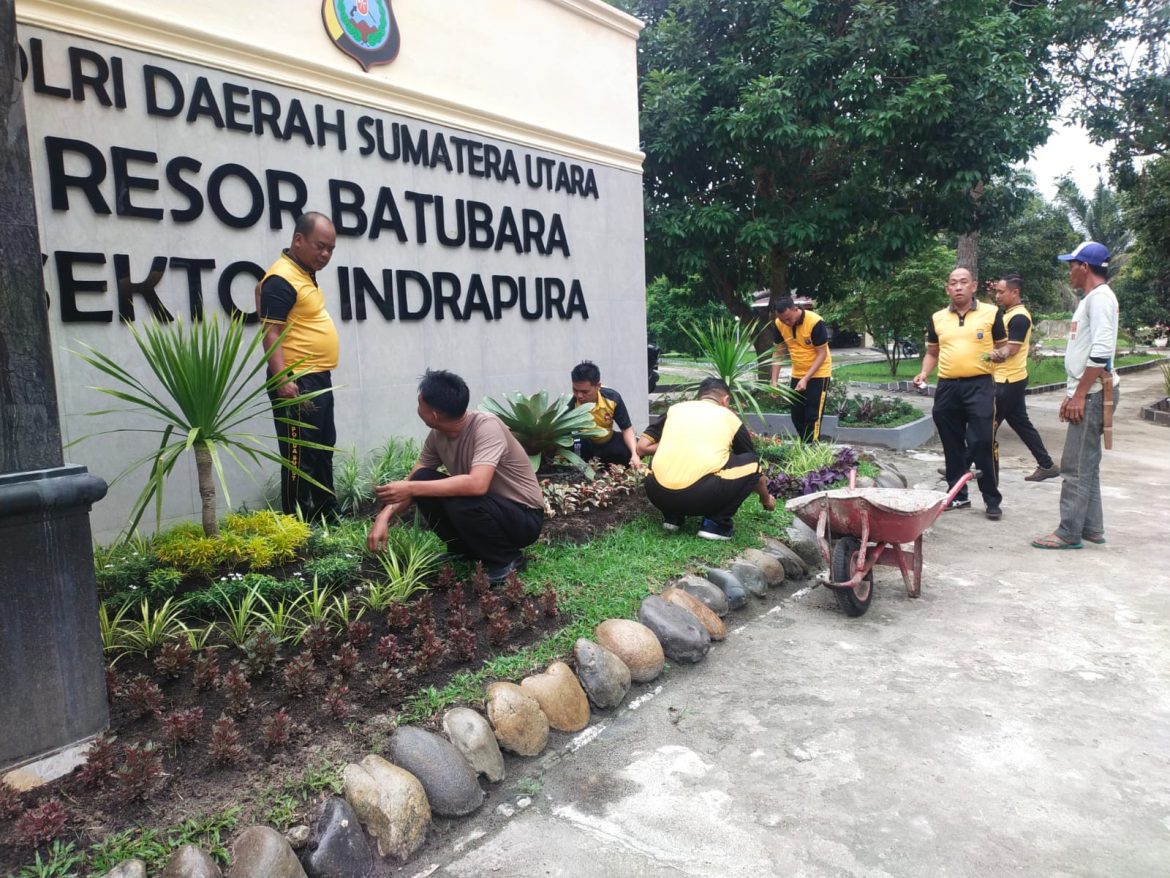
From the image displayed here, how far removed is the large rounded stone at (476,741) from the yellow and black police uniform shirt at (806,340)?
206 inches

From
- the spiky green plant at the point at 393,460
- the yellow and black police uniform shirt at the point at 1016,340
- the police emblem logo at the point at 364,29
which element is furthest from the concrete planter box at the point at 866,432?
the police emblem logo at the point at 364,29

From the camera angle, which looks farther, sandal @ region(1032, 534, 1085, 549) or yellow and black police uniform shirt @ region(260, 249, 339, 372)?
sandal @ region(1032, 534, 1085, 549)

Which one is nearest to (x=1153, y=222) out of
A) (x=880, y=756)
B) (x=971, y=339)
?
(x=971, y=339)

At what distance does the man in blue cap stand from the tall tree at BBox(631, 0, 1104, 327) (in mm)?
4721

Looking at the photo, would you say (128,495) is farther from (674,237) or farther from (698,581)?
(674,237)


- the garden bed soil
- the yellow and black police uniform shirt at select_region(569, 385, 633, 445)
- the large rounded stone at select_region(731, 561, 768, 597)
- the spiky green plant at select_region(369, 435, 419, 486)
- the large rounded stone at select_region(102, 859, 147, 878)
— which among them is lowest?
the large rounded stone at select_region(731, 561, 768, 597)

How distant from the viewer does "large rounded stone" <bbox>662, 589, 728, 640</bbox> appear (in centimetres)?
401

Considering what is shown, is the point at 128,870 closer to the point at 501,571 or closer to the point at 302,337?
the point at 501,571

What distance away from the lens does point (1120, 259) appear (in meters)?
35.8

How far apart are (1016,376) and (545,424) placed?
4.80 meters

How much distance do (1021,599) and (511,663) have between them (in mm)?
3048

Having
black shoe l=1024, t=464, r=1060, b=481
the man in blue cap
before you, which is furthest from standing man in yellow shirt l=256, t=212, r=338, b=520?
black shoe l=1024, t=464, r=1060, b=481

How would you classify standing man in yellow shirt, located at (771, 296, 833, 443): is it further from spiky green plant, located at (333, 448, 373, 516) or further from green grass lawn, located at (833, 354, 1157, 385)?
green grass lawn, located at (833, 354, 1157, 385)

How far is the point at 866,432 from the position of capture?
9562 millimetres
